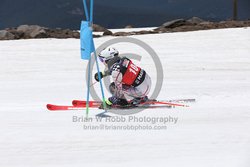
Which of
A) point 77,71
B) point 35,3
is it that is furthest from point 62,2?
point 77,71

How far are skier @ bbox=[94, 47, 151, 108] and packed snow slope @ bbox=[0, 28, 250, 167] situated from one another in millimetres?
432

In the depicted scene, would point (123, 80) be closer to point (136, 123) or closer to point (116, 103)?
point (116, 103)

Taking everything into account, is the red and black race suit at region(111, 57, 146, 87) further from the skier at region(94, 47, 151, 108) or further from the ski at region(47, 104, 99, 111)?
the ski at region(47, 104, 99, 111)

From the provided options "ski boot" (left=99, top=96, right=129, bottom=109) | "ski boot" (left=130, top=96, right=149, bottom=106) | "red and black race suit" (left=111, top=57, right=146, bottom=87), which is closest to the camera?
"red and black race suit" (left=111, top=57, right=146, bottom=87)

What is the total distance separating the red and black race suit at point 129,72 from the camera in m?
7.31

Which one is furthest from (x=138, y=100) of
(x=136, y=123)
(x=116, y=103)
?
(x=136, y=123)

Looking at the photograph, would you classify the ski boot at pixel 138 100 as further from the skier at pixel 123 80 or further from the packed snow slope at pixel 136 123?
the packed snow slope at pixel 136 123

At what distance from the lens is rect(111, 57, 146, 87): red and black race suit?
7.31 meters

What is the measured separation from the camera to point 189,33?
59.5ft

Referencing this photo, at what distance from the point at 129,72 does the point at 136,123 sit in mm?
1172

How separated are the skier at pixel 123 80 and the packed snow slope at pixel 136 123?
17.0 inches

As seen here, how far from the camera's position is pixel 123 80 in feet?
24.3

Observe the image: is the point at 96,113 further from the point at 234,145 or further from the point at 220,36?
the point at 220,36

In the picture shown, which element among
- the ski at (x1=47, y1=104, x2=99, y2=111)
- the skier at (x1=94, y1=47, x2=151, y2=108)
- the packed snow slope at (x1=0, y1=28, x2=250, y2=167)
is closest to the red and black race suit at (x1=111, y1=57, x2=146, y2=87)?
the skier at (x1=94, y1=47, x2=151, y2=108)
